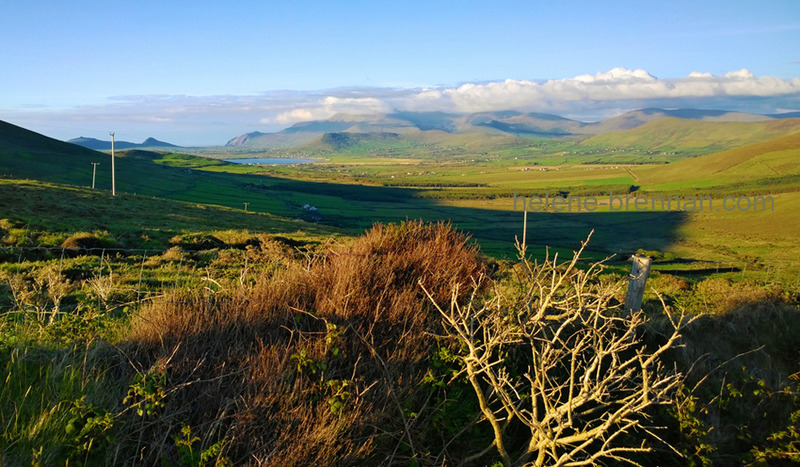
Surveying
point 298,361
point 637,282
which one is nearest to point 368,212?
point 637,282

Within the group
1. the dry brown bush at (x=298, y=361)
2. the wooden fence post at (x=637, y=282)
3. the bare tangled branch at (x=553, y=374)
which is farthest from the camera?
the wooden fence post at (x=637, y=282)

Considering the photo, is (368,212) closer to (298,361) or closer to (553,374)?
(553,374)

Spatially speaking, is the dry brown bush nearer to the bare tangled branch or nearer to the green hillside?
the bare tangled branch

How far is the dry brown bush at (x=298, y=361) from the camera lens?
14.3 feet

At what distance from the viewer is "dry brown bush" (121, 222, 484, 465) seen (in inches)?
172

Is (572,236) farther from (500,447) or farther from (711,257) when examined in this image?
(500,447)

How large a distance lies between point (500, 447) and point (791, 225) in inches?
3040

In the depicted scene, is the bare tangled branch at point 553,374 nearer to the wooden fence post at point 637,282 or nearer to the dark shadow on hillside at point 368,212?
the wooden fence post at point 637,282

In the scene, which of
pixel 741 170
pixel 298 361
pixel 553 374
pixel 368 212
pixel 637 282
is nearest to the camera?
pixel 298 361

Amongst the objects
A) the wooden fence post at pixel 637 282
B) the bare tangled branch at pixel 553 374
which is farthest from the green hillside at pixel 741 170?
the bare tangled branch at pixel 553 374

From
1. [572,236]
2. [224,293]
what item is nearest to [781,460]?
[224,293]

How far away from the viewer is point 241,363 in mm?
4945

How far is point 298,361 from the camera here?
204 inches

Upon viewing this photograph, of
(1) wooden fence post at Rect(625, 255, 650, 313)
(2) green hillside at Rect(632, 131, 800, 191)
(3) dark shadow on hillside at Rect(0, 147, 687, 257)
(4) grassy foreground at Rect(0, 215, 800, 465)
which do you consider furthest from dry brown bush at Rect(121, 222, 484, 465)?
(2) green hillside at Rect(632, 131, 800, 191)
